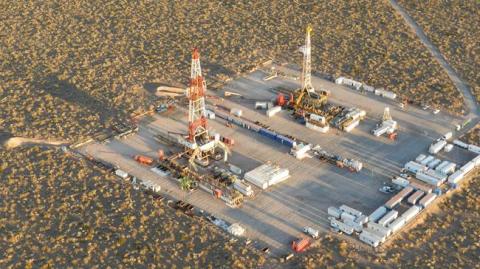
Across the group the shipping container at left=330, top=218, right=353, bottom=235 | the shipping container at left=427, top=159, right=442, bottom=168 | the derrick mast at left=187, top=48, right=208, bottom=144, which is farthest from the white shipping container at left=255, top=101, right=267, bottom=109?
the shipping container at left=330, top=218, right=353, bottom=235

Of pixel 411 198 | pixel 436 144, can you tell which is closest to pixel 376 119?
pixel 436 144

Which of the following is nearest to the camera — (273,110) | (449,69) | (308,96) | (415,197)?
(415,197)

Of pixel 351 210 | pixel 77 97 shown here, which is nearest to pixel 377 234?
pixel 351 210

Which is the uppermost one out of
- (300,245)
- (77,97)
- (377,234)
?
(77,97)

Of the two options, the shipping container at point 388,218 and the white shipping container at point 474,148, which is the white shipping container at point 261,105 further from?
the shipping container at point 388,218

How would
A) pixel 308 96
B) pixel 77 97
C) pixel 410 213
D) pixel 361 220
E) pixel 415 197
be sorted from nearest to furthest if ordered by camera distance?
pixel 361 220, pixel 410 213, pixel 415 197, pixel 308 96, pixel 77 97

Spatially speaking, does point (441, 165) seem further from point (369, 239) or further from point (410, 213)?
point (369, 239)

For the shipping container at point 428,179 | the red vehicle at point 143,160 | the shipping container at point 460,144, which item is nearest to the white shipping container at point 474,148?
the shipping container at point 460,144
